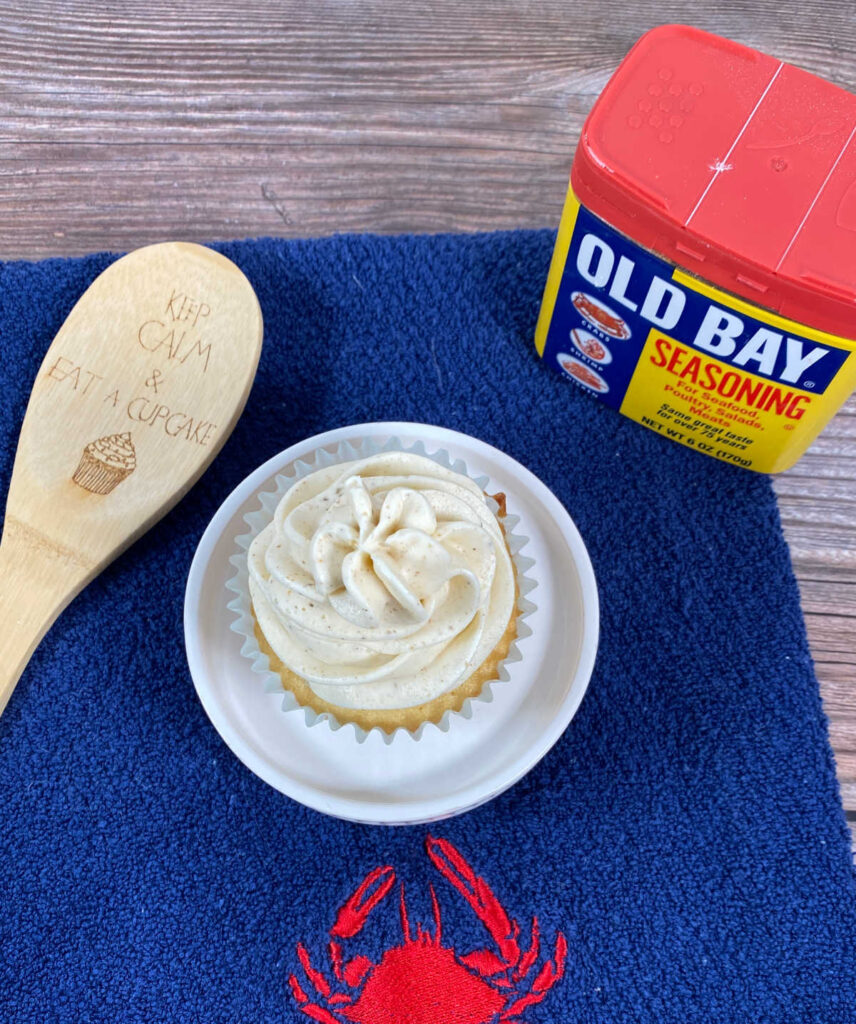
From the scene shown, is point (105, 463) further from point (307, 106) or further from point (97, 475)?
point (307, 106)

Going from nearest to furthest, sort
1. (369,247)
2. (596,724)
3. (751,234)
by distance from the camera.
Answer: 1. (751,234)
2. (596,724)
3. (369,247)

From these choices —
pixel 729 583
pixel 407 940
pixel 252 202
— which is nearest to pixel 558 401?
pixel 729 583

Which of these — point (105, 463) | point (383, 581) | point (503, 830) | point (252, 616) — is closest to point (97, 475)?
point (105, 463)

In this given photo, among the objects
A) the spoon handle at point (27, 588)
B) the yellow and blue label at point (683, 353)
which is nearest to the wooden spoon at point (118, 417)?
the spoon handle at point (27, 588)

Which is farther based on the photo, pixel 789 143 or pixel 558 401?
pixel 558 401

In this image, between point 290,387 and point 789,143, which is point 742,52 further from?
point 290,387

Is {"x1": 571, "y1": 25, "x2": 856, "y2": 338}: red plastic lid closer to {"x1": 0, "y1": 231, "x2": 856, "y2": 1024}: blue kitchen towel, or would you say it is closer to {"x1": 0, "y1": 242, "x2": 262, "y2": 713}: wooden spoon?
{"x1": 0, "y1": 231, "x2": 856, "y2": 1024}: blue kitchen towel

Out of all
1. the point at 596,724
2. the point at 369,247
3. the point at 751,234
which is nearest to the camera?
the point at 751,234

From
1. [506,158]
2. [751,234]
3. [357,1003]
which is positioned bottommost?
[357,1003]
